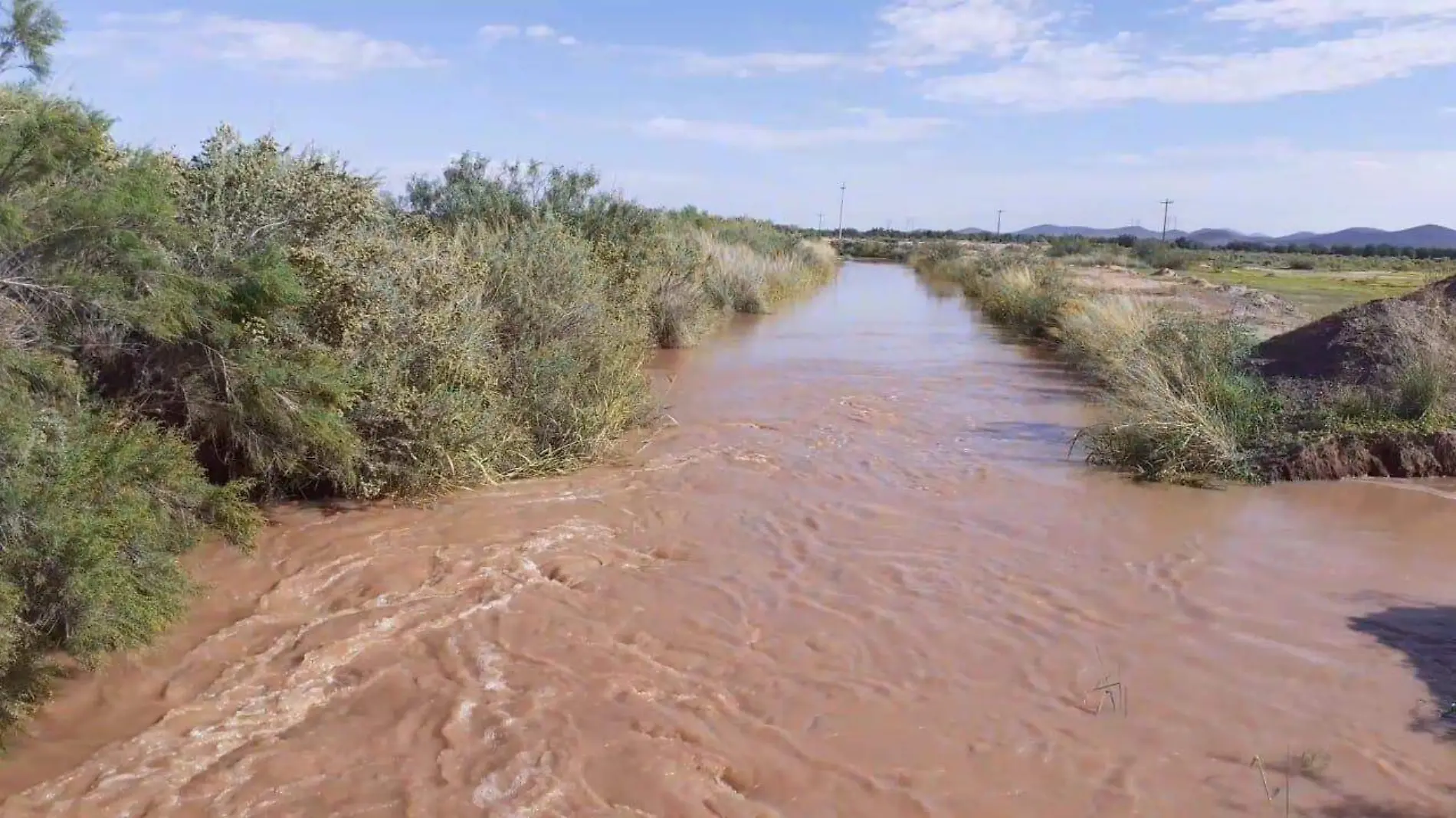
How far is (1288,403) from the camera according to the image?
1171 centimetres

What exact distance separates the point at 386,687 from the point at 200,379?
8.60 ft

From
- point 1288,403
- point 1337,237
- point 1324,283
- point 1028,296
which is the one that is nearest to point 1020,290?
point 1028,296

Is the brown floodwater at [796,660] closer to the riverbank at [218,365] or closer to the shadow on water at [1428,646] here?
the shadow on water at [1428,646]

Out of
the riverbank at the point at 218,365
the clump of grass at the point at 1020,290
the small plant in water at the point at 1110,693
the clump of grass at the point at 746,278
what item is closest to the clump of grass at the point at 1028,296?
the clump of grass at the point at 1020,290

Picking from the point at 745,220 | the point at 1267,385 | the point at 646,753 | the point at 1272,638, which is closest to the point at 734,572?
the point at 646,753

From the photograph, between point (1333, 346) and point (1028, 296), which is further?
point (1028, 296)

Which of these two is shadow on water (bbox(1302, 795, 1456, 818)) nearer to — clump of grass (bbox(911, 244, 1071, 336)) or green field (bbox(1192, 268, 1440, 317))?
clump of grass (bbox(911, 244, 1071, 336))

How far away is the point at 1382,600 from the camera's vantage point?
7672mm


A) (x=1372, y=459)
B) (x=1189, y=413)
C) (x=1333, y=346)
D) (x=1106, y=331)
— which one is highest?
(x=1333, y=346)

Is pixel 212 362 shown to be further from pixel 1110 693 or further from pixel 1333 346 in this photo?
pixel 1333 346

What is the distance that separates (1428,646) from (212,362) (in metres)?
8.01

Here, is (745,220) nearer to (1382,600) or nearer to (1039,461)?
(1039,461)

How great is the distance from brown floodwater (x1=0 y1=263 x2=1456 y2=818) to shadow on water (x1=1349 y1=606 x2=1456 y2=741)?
31mm

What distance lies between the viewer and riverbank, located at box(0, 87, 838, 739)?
16.2 feet
